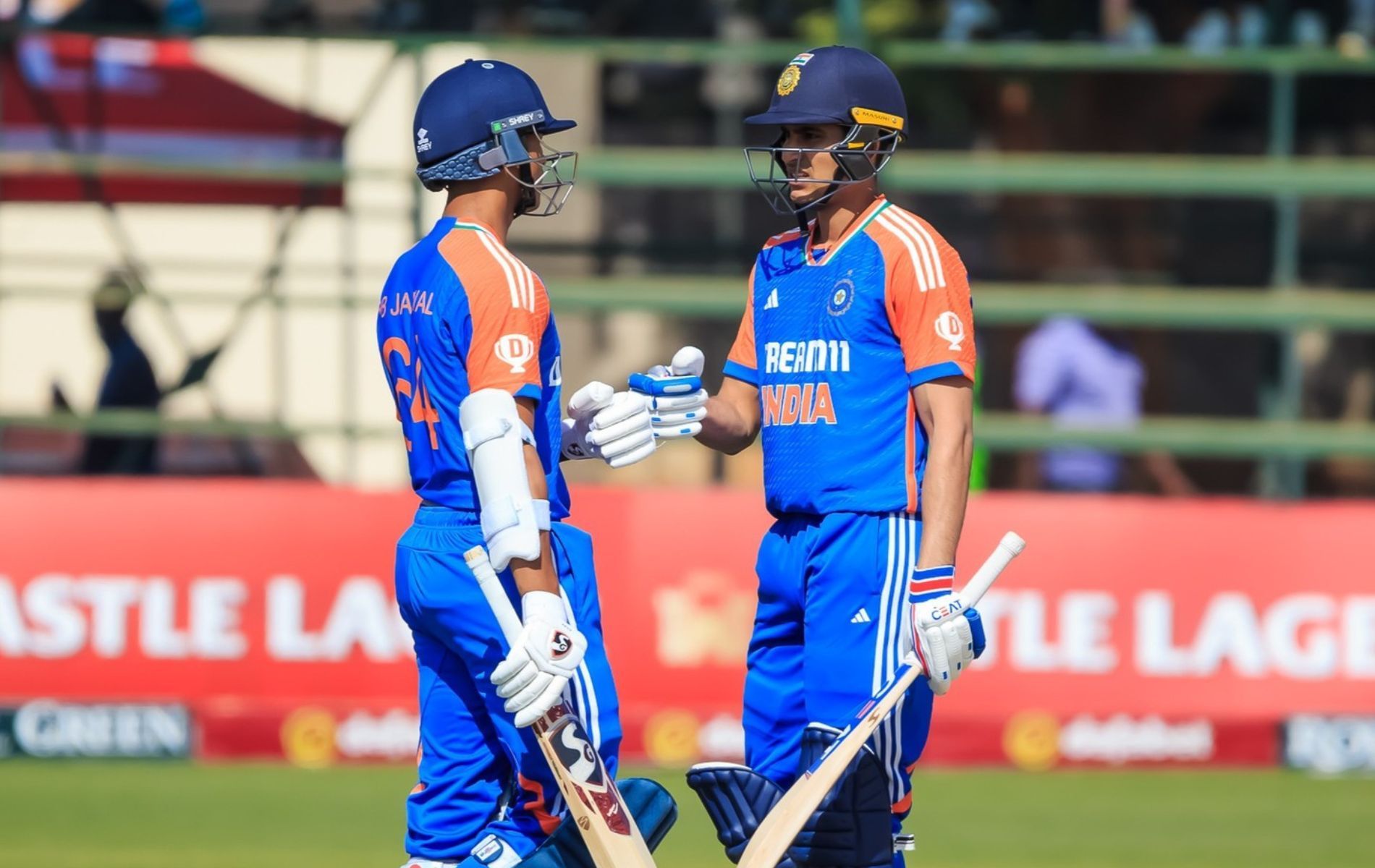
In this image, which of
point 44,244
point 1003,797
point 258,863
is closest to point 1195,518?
point 1003,797

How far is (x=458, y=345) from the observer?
514 cm

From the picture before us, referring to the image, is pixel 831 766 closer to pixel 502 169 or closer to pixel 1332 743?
pixel 502 169

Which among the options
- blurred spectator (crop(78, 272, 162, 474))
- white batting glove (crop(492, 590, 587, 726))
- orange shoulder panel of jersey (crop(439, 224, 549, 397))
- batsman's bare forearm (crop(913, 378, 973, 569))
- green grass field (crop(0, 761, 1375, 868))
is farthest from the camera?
blurred spectator (crop(78, 272, 162, 474))

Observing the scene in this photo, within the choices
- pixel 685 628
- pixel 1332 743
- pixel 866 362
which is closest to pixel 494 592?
pixel 866 362

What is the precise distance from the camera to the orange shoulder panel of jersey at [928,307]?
213 inches

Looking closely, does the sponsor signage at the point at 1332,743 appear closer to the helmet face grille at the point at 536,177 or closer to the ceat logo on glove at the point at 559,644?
the helmet face grille at the point at 536,177

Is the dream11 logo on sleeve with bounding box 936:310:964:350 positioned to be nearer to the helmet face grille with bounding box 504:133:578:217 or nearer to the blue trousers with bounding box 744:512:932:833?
the blue trousers with bounding box 744:512:932:833

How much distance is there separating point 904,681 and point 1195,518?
520 cm

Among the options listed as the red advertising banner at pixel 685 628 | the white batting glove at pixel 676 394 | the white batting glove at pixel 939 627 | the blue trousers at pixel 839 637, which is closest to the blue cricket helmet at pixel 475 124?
the white batting glove at pixel 676 394

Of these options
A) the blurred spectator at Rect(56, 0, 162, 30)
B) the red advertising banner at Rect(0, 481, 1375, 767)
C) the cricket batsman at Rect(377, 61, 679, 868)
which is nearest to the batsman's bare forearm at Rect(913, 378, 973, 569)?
the cricket batsman at Rect(377, 61, 679, 868)

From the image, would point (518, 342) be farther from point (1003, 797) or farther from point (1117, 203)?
point (1117, 203)

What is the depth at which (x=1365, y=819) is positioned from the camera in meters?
8.59

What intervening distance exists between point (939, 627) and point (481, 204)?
5.12 ft

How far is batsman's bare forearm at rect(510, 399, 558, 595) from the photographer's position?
198 inches
